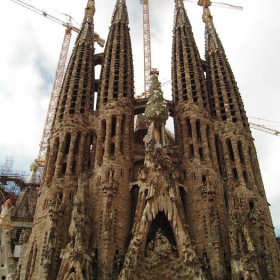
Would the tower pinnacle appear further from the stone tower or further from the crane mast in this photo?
the crane mast

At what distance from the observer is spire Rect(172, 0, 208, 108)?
3195cm

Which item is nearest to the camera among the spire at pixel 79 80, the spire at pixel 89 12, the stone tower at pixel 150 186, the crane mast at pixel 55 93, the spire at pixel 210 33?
the stone tower at pixel 150 186

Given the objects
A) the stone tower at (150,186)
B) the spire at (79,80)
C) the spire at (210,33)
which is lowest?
the stone tower at (150,186)

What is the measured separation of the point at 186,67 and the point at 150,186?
14099 millimetres

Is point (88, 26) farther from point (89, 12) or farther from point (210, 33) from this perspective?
point (210, 33)

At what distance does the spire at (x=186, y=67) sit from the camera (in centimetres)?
3195

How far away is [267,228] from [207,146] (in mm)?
7082

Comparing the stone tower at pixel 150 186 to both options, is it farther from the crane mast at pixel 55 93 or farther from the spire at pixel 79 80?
the crane mast at pixel 55 93

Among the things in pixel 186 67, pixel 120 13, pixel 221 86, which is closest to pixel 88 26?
pixel 120 13

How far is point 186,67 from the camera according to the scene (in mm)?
34062

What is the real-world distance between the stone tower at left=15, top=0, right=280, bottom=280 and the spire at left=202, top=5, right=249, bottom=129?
0.11 meters

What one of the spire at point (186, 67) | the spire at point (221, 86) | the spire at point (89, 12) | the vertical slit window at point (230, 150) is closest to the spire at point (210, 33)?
the spire at point (221, 86)

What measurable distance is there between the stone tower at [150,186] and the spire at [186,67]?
5.2 inches

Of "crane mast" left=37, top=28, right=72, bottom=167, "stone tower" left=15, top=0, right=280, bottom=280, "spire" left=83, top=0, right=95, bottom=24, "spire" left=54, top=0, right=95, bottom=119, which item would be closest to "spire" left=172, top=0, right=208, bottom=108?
"stone tower" left=15, top=0, right=280, bottom=280
